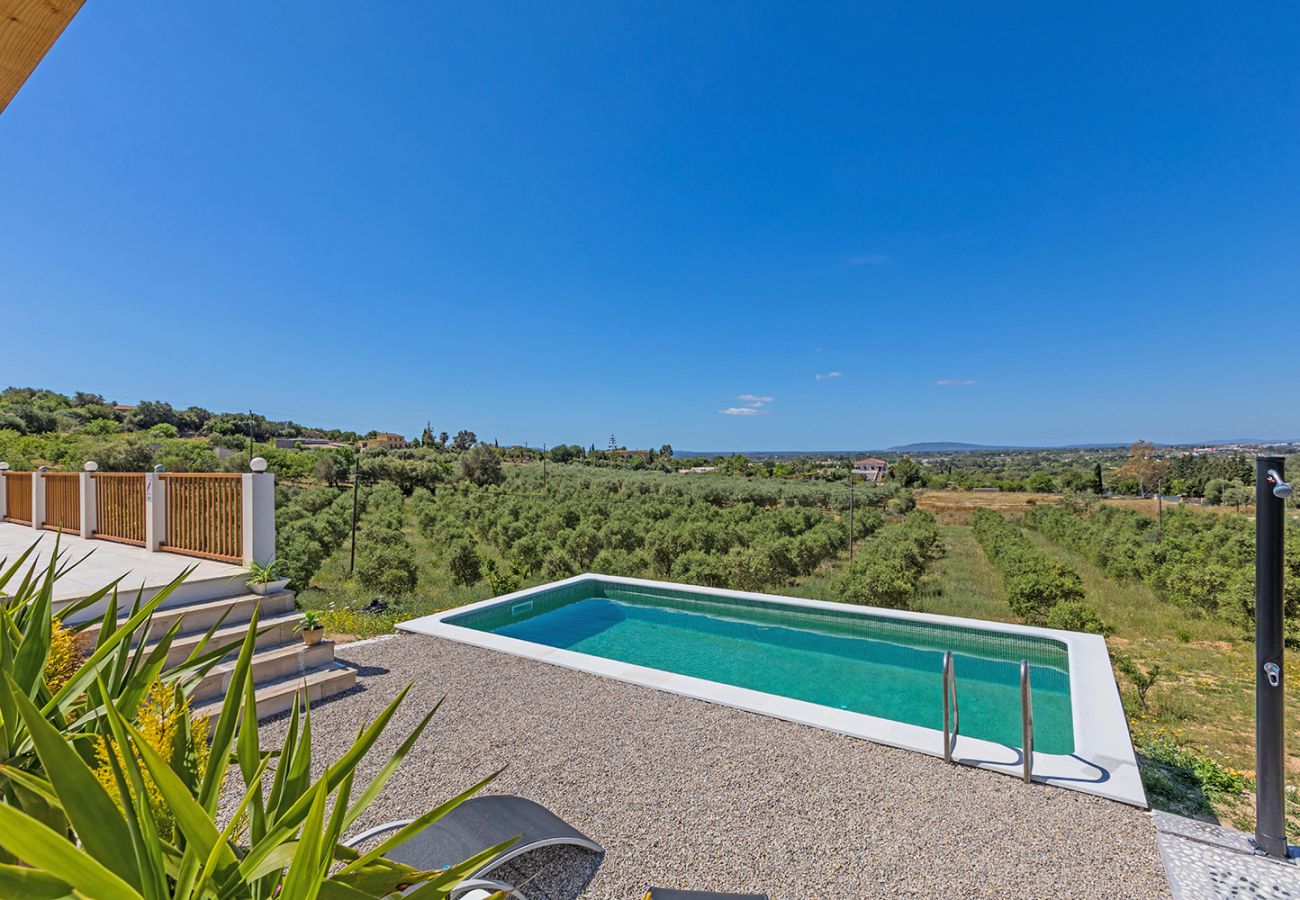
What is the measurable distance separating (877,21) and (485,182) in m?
7.91

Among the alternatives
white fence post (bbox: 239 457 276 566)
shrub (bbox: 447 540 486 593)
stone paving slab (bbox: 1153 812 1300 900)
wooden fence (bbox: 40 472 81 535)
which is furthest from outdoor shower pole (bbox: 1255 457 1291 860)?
wooden fence (bbox: 40 472 81 535)

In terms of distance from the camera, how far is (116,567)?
5.73m

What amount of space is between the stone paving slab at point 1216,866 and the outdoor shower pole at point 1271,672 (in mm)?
118

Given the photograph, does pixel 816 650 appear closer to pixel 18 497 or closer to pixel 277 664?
pixel 277 664

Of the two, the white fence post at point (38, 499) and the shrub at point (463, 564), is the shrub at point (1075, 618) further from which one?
the white fence post at point (38, 499)

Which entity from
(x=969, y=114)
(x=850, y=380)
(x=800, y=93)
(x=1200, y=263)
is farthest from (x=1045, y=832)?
(x=850, y=380)

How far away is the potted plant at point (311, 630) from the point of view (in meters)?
5.14

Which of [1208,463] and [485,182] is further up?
[485,182]

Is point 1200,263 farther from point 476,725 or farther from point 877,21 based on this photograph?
point 476,725

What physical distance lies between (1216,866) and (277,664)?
22.0 ft

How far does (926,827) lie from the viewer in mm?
3150

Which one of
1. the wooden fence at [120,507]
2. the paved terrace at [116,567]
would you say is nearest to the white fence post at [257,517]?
the paved terrace at [116,567]

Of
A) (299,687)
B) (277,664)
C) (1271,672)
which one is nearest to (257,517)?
(277,664)

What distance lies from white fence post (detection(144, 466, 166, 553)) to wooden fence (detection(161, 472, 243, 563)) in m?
0.06
